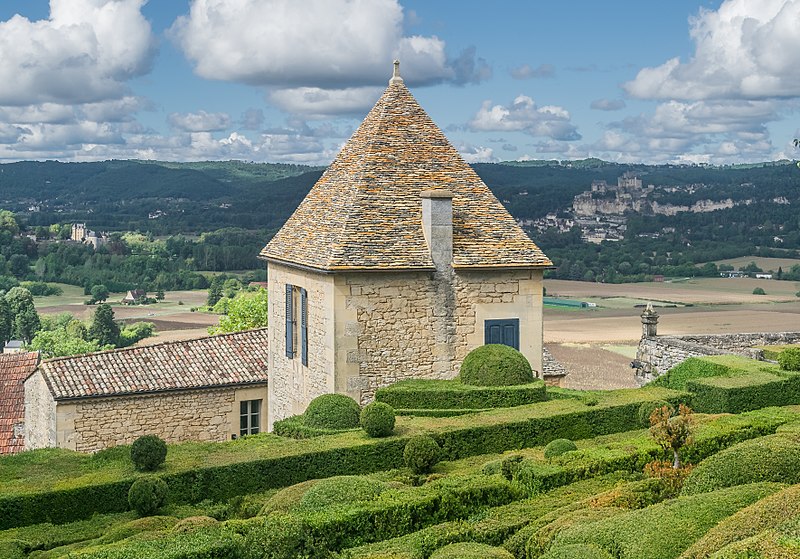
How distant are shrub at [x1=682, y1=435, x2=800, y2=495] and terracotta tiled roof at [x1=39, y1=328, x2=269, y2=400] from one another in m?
18.1

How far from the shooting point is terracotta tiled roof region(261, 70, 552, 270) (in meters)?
25.6

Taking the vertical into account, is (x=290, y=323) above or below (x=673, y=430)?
above

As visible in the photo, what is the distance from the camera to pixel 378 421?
20.1 m

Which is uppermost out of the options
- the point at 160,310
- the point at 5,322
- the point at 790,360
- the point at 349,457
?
the point at 790,360

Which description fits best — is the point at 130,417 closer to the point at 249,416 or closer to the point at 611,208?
the point at 249,416

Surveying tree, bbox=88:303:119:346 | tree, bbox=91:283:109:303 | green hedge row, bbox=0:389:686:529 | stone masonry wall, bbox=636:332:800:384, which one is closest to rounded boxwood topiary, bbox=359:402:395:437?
green hedge row, bbox=0:389:686:529

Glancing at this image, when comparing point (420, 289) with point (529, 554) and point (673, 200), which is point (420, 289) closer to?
point (529, 554)

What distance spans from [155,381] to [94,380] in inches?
69.7

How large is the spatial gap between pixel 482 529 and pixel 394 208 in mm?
13576

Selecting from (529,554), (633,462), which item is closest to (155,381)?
(633,462)

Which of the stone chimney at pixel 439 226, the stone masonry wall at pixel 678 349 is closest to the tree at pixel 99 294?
the stone masonry wall at pixel 678 349

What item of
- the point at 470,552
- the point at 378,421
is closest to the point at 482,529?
the point at 470,552

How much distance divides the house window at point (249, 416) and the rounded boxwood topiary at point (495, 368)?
27.9 ft

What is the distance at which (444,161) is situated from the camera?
1102 inches
